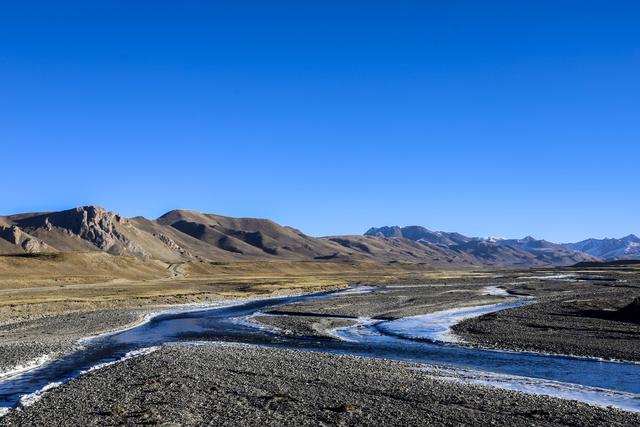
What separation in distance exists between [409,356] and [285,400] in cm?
1543

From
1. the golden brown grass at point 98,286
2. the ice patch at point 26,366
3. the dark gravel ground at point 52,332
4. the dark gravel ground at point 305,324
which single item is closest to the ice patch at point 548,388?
the dark gravel ground at point 305,324

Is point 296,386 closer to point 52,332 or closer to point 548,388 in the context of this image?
point 548,388

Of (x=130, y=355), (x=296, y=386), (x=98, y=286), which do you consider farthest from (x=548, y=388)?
(x=98, y=286)

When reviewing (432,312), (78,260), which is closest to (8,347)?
(432,312)

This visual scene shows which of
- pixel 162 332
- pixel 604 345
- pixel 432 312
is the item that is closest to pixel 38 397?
pixel 162 332

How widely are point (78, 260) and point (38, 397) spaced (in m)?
139

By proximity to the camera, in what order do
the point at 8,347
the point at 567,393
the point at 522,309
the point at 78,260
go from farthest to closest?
the point at 78,260 → the point at 522,309 → the point at 8,347 → the point at 567,393

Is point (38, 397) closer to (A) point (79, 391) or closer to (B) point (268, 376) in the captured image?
(A) point (79, 391)

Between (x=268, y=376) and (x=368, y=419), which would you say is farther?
(x=268, y=376)

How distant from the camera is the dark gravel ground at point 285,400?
2175 centimetres

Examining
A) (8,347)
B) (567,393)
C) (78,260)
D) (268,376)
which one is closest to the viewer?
(567,393)

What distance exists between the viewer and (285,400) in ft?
81.6

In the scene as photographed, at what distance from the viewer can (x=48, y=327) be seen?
53.5 meters

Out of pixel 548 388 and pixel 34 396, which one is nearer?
pixel 34 396
